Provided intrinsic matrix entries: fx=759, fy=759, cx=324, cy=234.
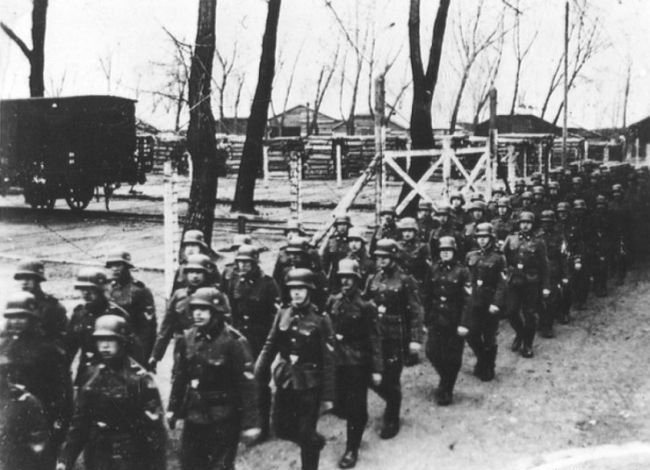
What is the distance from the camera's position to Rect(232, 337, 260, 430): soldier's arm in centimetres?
507

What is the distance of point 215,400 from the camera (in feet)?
16.6

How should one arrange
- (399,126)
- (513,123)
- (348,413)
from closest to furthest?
(348,413), (513,123), (399,126)

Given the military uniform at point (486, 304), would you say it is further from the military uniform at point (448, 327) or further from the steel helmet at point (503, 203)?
the steel helmet at point (503, 203)

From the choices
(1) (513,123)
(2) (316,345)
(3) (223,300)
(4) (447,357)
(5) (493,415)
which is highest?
(1) (513,123)

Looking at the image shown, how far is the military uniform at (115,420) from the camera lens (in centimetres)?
471

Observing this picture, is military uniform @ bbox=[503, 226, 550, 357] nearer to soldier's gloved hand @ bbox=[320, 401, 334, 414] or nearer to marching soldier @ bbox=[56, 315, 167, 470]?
soldier's gloved hand @ bbox=[320, 401, 334, 414]

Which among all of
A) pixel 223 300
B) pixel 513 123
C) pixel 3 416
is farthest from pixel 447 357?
pixel 513 123

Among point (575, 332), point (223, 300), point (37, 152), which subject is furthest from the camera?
point (37, 152)

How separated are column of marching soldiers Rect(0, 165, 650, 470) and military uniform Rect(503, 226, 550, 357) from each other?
18 millimetres

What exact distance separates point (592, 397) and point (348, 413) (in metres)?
3.05

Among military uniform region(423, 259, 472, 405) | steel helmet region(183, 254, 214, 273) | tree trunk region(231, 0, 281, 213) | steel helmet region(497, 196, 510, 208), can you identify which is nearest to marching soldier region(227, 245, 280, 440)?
steel helmet region(183, 254, 214, 273)

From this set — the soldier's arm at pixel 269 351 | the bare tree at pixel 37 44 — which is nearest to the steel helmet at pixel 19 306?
the soldier's arm at pixel 269 351

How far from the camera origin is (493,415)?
296 inches

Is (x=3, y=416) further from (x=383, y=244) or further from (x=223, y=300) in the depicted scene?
(x=383, y=244)
